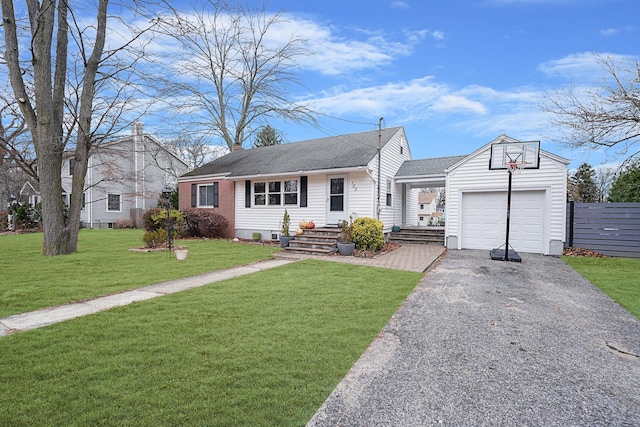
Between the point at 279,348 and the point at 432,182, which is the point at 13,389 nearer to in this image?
the point at 279,348

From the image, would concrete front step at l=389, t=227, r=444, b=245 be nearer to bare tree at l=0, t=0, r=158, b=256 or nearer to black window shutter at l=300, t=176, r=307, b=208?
black window shutter at l=300, t=176, r=307, b=208

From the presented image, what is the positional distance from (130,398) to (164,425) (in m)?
0.47

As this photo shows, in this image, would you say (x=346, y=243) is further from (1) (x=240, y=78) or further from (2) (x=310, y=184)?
(1) (x=240, y=78)

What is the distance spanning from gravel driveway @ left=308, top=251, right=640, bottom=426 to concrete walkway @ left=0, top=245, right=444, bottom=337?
3163mm

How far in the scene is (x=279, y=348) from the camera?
314 cm

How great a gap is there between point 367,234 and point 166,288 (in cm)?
628

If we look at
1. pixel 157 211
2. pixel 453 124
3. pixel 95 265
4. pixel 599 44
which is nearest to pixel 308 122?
pixel 453 124

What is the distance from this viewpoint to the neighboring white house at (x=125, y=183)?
22.5 meters

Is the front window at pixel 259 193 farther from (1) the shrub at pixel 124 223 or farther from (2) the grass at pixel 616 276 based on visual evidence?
(1) the shrub at pixel 124 223

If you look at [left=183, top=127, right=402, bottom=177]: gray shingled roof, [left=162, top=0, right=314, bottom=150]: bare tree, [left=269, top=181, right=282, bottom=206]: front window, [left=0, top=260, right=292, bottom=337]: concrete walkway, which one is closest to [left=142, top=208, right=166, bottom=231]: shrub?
[left=183, top=127, right=402, bottom=177]: gray shingled roof

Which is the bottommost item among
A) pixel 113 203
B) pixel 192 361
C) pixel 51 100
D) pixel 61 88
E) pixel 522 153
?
pixel 192 361

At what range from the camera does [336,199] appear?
41.3 feet

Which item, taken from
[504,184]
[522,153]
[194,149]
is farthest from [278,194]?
[194,149]

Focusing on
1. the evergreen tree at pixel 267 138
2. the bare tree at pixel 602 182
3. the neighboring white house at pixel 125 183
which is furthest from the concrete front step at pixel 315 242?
the bare tree at pixel 602 182
